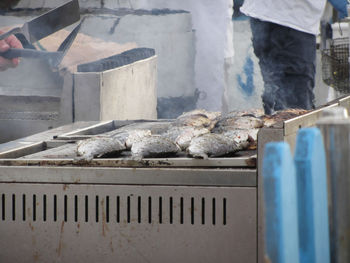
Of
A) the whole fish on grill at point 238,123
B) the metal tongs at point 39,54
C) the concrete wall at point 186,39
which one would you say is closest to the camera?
the whole fish on grill at point 238,123

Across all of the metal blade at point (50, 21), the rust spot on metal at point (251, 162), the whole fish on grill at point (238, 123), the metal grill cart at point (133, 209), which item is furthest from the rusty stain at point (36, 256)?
the metal blade at point (50, 21)

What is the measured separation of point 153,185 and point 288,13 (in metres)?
3.83

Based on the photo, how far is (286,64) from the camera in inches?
221

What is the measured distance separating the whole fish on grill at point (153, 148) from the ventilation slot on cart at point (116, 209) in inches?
7.8

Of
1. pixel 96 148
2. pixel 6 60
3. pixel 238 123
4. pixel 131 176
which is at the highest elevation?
pixel 6 60

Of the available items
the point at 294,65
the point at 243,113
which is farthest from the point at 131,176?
the point at 294,65

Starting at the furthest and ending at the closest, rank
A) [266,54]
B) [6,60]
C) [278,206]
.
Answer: [266,54] < [6,60] < [278,206]

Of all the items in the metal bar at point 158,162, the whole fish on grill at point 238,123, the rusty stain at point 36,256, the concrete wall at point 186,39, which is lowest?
the rusty stain at point 36,256

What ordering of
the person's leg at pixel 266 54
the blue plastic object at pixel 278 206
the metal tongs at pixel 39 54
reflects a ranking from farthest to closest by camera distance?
the person's leg at pixel 266 54 → the metal tongs at pixel 39 54 → the blue plastic object at pixel 278 206

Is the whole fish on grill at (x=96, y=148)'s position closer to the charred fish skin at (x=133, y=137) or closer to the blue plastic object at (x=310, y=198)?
the charred fish skin at (x=133, y=137)

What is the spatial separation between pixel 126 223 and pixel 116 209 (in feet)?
0.23

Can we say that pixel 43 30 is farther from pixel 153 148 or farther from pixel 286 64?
pixel 286 64

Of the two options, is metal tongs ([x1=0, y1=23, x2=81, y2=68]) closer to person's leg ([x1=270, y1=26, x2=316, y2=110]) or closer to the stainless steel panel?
the stainless steel panel

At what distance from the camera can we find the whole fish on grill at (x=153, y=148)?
230cm
